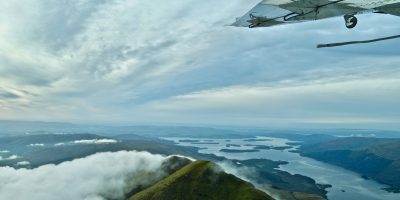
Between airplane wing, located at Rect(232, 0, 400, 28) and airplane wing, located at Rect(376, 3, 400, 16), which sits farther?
airplane wing, located at Rect(232, 0, 400, 28)

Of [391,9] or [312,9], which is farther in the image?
[312,9]

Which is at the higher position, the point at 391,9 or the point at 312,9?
the point at 312,9

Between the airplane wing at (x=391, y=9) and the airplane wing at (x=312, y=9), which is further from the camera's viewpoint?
the airplane wing at (x=312, y=9)

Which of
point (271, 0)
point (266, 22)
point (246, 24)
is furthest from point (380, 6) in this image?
point (246, 24)

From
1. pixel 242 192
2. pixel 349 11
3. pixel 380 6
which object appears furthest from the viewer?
pixel 242 192

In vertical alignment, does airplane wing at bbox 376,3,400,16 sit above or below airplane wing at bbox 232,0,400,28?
below

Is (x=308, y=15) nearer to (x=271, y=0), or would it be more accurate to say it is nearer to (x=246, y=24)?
(x=271, y=0)

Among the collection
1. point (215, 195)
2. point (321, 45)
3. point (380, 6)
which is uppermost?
point (380, 6)

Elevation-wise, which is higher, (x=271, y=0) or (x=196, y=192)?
(x=271, y=0)
